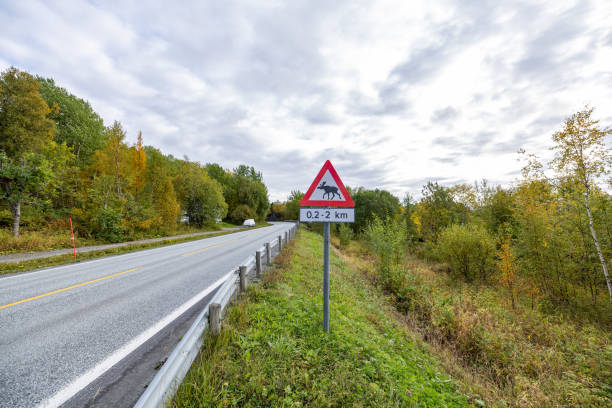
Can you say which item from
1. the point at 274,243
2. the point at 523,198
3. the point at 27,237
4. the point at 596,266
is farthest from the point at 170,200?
the point at 596,266

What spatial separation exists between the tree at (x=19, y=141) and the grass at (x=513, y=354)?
19.4m

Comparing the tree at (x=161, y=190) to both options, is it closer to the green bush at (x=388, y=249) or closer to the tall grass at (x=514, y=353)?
the green bush at (x=388, y=249)

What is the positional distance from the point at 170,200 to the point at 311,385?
22534mm

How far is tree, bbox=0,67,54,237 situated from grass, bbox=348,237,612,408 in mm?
19353

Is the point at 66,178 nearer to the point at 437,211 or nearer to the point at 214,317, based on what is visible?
the point at 214,317

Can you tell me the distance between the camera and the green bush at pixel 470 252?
12406mm

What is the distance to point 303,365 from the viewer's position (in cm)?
269

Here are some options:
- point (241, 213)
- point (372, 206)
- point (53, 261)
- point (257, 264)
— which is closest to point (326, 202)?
point (257, 264)

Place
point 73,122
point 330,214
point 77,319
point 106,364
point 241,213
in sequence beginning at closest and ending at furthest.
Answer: point 106,364 < point 330,214 < point 77,319 < point 73,122 < point 241,213

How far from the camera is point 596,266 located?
877cm

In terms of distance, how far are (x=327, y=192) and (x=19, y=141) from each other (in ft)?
60.7

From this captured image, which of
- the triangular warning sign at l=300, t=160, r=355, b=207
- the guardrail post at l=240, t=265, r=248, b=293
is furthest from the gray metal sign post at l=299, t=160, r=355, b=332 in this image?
the guardrail post at l=240, t=265, r=248, b=293

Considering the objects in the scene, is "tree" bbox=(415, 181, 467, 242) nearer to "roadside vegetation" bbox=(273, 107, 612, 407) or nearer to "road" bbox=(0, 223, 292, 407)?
"roadside vegetation" bbox=(273, 107, 612, 407)

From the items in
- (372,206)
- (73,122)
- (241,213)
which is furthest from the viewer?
(241,213)
